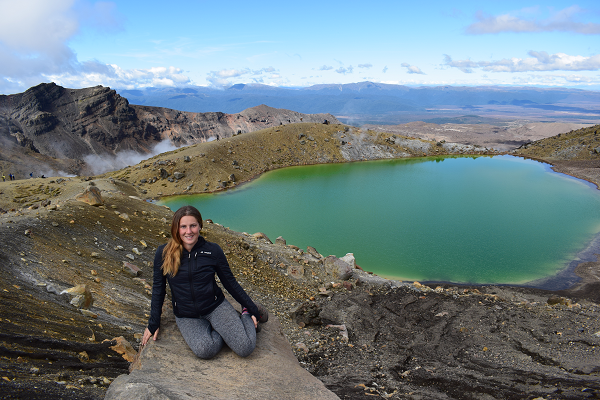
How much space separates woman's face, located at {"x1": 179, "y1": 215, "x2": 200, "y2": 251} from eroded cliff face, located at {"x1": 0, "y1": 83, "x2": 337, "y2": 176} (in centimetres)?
6961

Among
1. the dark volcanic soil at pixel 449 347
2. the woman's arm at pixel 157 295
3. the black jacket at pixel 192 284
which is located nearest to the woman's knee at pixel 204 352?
the black jacket at pixel 192 284

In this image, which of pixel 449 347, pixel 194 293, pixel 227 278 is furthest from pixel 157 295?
pixel 449 347

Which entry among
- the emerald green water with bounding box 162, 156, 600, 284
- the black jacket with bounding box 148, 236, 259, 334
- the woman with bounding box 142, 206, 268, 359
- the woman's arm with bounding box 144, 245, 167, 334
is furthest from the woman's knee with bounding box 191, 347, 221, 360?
the emerald green water with bounding box 162, 156, 600, 284

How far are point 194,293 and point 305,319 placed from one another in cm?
744

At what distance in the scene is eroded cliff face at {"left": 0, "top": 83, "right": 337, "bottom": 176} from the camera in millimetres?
67188

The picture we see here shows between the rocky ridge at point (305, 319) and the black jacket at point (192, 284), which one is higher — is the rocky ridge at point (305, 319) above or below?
below

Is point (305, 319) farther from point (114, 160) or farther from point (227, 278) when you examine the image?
point (114, 160)

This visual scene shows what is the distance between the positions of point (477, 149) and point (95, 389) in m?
83.1

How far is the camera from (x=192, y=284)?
5215mm

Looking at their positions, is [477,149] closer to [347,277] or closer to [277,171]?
[277,171]

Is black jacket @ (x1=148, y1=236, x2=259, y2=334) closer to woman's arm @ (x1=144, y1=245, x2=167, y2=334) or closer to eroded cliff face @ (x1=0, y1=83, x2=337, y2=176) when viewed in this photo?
woman's arm @ (x1=144, y1=245, x2=167, y2=334)

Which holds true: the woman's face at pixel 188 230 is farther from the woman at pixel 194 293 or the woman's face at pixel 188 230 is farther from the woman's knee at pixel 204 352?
the woman's knee at pixel 204 352

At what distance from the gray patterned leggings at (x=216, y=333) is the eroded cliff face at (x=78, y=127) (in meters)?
69.8

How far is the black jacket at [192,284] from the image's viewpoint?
520 cm
